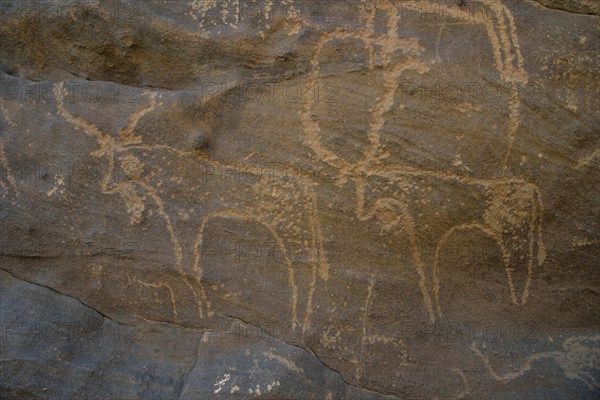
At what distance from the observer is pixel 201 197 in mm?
2734

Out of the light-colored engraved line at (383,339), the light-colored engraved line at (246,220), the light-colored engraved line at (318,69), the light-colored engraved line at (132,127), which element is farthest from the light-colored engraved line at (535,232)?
the light-colored engraved line at (132,127)

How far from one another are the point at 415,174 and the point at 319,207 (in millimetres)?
439

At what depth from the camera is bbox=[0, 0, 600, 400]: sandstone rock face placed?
2.66 meters

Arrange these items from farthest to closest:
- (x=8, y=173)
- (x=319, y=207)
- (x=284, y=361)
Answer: (x=8, y=173)
(x=319, y=207)
(x=284, y=361)

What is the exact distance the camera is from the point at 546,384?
2.62m

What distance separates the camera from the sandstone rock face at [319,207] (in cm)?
266

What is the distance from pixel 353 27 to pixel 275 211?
88 cm

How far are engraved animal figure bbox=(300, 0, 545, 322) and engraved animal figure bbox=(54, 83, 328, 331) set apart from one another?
24 cm

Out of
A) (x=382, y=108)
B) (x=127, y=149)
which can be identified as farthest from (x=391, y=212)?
(x=127, y=149)

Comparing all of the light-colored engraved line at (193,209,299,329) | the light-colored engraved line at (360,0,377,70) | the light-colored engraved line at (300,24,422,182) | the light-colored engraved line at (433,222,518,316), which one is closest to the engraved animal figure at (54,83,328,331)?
the light-colored engraved line at (193,209,299,329)

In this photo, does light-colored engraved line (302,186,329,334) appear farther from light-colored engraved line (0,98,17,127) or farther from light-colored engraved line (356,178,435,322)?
light-colored engraved line (0,98,17,127)

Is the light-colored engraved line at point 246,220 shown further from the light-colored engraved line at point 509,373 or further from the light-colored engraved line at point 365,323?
the light-colored engraved line at point 509,373

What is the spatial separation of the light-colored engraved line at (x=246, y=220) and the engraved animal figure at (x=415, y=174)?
1.20ft

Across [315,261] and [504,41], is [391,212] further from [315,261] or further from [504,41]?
[504,41]
